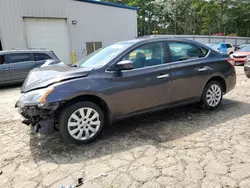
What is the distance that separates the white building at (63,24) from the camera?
39.9 ft

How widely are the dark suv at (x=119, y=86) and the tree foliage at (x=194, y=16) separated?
36672 mm

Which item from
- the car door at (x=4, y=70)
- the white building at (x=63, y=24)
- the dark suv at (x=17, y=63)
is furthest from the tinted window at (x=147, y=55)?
the white building at (x=63, y=24)

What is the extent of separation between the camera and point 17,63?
28.5ft

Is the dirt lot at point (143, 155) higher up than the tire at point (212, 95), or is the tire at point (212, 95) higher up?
the tire at point (212, 95)

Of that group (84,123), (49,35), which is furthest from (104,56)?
(49,35)

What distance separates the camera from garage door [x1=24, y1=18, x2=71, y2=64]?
12789 millimetres

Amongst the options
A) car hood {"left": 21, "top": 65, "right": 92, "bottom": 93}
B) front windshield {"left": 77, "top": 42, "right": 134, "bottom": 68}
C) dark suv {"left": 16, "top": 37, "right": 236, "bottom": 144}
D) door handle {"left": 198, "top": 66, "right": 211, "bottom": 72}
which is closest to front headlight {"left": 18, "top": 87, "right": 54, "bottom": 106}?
dark suv {"left": 16, "top": 37, "right": 236, "bottom": 144}

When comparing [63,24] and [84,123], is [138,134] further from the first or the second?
[63,24]

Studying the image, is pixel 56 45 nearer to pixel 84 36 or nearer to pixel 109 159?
pixel 84 36

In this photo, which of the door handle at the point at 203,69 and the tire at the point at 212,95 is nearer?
the door handle at the point at 203,69

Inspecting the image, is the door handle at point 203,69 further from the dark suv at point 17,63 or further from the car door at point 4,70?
the car door at point 4,70

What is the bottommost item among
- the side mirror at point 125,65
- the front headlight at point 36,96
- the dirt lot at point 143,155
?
the dirt lot at point 143,155

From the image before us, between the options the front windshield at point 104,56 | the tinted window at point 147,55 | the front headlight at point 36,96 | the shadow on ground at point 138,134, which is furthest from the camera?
the tinted window at point 147,55

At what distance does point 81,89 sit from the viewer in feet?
10.7
